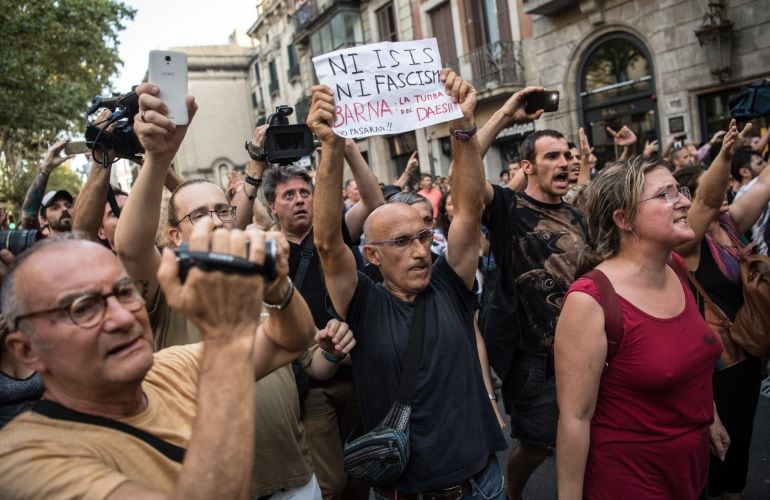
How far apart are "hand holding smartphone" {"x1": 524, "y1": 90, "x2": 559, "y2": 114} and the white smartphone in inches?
69.5

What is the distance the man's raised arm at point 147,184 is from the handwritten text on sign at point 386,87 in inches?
24.5

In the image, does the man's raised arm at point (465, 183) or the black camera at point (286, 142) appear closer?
the man's raised arm at point (465, 183)

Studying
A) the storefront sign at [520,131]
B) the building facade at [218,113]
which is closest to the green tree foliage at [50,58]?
the storefront sign at [520,131]

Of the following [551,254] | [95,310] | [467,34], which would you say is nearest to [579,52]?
[467,34]

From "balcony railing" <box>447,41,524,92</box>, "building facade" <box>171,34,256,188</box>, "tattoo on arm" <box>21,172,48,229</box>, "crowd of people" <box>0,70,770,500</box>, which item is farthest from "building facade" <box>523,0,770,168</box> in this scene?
"building facade" <box>171,34,256,188</box>

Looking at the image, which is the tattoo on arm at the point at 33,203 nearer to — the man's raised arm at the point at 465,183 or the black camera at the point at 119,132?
the black camera at the point at 119,132

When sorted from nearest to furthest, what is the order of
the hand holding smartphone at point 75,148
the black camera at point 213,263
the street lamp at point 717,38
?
the black camera at point 213,263, the hand holding smartphone at point 75,148, the street lamp at point 717,38

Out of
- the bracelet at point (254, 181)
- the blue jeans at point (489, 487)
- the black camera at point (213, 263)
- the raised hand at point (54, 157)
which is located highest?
the raised hand at point (54, 157)

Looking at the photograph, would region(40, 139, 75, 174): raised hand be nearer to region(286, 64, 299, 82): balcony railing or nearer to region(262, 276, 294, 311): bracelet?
region(262, 276, 294, 311): bracelet

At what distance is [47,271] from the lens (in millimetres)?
1423

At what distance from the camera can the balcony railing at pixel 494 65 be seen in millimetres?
→ 15992

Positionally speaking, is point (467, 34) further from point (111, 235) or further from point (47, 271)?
point (47, 271)

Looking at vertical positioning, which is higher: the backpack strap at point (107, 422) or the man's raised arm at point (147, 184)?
the man's raised arm at point (147, 184)

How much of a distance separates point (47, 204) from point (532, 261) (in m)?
3.43
